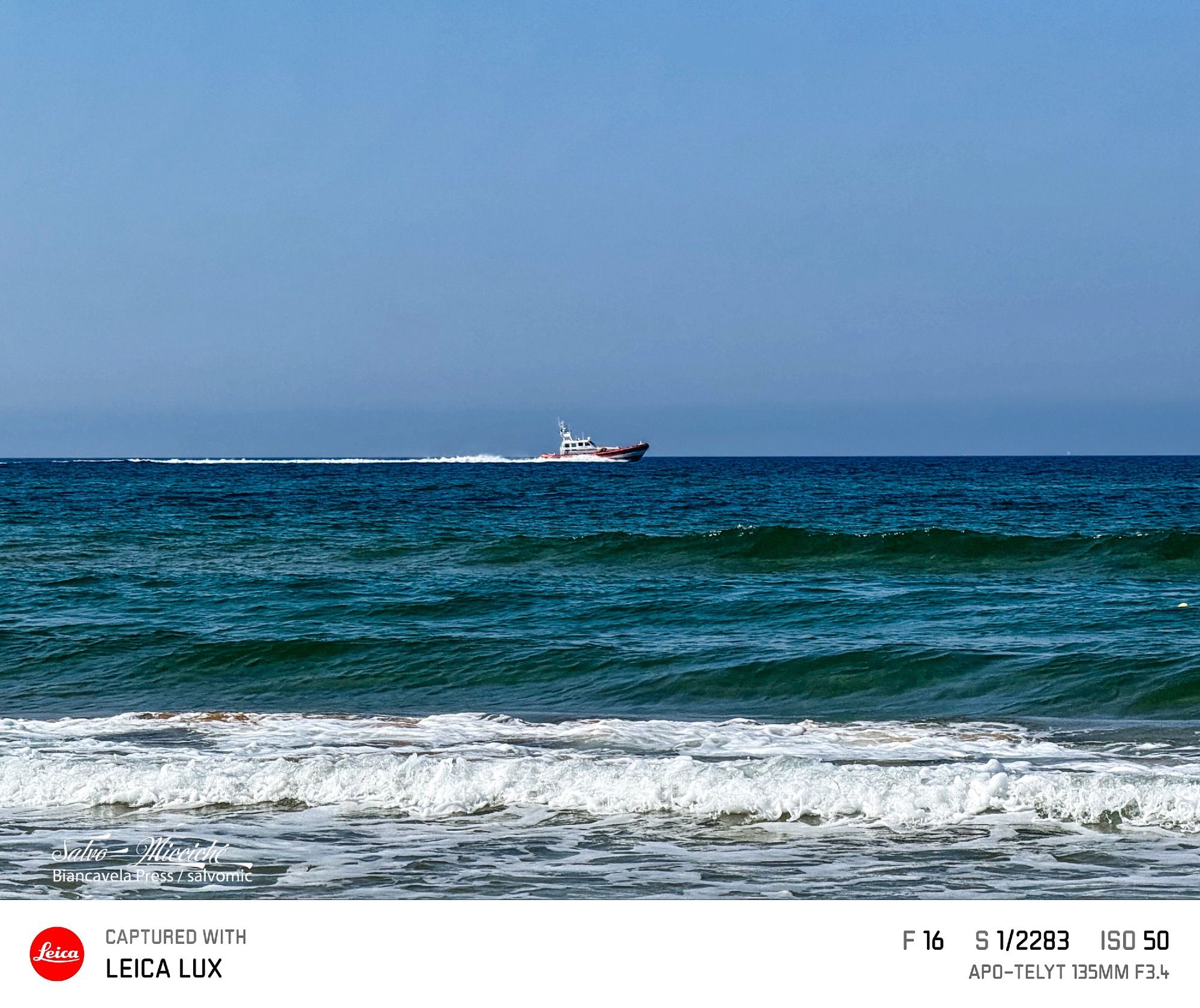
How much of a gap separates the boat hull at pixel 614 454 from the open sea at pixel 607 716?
360 ft

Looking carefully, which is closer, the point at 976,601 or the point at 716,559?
the point at 976,601

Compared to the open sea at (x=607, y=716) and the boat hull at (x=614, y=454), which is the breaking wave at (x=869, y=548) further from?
the boat hull at (x=614, y=454)

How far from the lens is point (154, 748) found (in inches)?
396

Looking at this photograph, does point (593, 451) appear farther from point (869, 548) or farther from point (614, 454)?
point (869, 548)

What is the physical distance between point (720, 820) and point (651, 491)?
55.4 meters

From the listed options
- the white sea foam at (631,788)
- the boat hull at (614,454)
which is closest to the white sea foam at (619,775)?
the white sea foam at (631,788)

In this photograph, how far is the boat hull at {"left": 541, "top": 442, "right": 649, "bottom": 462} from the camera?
139500mm

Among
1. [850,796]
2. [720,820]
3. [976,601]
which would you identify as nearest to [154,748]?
[720,820]
